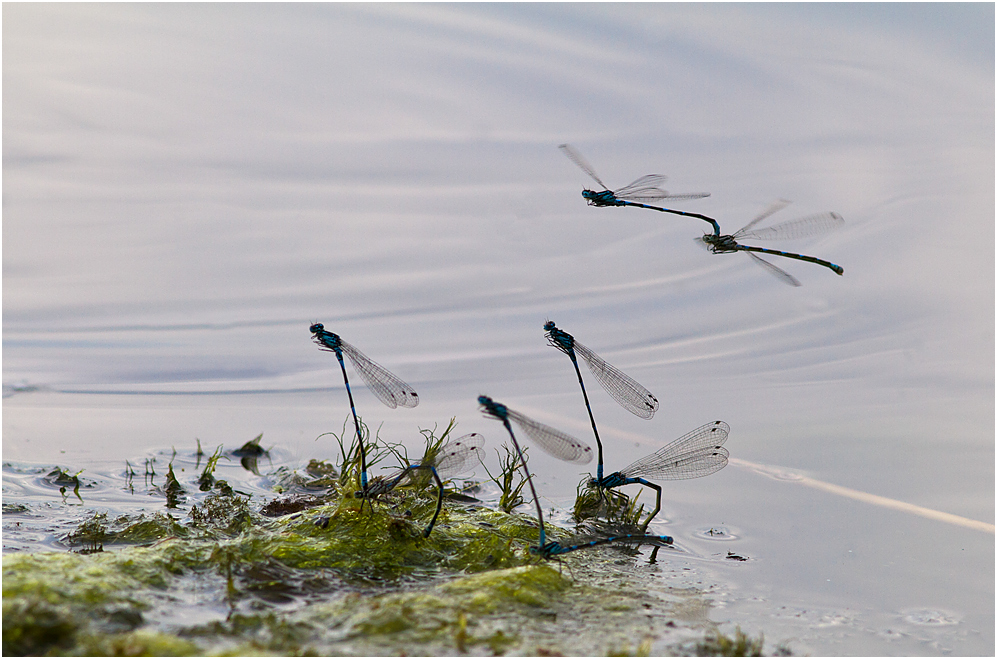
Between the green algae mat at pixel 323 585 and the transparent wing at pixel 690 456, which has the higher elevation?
the transparent wing at pixel 690 456

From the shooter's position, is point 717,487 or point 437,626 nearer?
point 437,626

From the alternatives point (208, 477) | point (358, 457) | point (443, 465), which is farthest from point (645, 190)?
point (208, 477)

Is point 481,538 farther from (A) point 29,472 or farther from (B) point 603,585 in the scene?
(A) point 29,472

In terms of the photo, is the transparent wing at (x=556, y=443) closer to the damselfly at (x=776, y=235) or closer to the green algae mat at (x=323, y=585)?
the green algae mat at (x=323, y=585)

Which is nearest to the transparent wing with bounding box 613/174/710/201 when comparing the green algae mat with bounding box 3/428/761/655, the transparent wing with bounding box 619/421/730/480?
the transparent wing with bounding box 619/421/730/480

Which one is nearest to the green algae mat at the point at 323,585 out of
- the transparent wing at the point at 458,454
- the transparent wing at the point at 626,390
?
the transparent wing at the point at 458,454

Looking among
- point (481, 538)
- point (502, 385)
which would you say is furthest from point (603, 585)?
point (502, 385)
